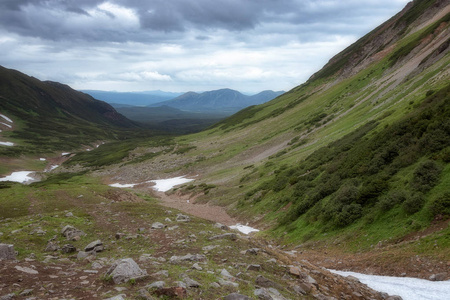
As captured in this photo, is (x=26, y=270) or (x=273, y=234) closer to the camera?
(x=26, y=270)

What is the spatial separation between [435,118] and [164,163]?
78940 millimetres

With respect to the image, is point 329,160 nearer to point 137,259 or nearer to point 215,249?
point 215,249

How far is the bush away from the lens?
49.6 feet

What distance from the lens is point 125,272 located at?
912 centimetres

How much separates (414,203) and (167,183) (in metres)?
57.1

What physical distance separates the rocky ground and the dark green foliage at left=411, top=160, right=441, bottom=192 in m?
6.90

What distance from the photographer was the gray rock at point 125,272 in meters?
8.89

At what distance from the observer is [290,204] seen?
27.3 metres

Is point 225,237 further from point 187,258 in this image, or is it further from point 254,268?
point 254,268

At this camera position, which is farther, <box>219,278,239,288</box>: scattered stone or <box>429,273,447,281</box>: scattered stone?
<box>429,273,447,281</box>: scattered stone

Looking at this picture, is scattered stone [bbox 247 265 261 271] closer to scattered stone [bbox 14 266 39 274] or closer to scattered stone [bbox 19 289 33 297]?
scattered stone [bbox 19 289 33 297]

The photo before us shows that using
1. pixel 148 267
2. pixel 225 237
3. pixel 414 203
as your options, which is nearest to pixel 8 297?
pixel 148 267

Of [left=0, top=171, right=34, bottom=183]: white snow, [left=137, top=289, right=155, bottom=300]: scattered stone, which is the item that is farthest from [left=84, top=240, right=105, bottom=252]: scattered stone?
[left=0, top=171, right=34, bottom=183]: white snow

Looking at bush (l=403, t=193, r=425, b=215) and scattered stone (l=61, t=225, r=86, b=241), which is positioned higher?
bush (l=403, t=193, r=425, b=215)
